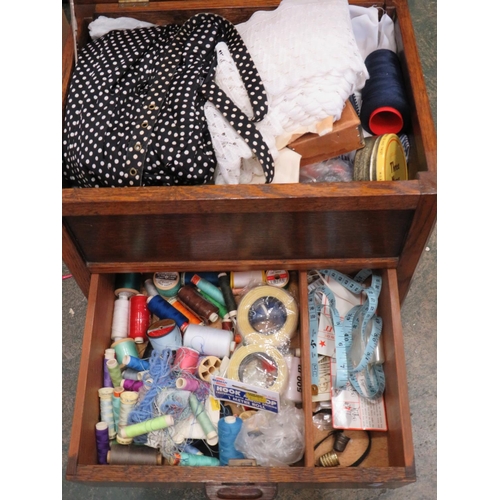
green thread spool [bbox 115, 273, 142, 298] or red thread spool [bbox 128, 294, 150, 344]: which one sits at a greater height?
green thread spool [bbox 115, 273, 142, 298]

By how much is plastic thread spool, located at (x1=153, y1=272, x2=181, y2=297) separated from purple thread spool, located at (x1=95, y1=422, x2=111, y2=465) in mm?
334

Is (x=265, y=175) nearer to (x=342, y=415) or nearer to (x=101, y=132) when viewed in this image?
(x=101, y=132)

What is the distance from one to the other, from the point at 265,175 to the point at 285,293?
328 mm

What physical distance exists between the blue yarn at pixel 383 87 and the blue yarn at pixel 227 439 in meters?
0.72

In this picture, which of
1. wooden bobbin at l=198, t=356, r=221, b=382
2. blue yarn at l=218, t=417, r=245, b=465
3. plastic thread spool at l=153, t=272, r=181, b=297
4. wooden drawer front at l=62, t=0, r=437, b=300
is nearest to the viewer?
wooden drawer front at l=62, t=0, r=437, b=300

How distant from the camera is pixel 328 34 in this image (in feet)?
4.03

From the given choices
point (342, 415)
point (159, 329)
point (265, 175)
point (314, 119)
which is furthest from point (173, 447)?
point (314, 119)

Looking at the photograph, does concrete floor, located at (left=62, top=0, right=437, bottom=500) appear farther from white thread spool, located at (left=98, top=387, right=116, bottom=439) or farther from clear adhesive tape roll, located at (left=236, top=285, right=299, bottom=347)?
clear adhesive tape roll, located at (left=236, top=285, right=299, bottom=347)

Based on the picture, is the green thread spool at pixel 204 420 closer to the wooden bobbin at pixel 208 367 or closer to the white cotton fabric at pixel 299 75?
the wooden bobbin at pixel 208 367

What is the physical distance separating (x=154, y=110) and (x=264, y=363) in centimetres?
60

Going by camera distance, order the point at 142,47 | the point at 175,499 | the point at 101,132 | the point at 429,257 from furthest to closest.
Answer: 1. the point at 429,257
2. the point at 175,499
3. the point at 142,47
4. the point at 101,132

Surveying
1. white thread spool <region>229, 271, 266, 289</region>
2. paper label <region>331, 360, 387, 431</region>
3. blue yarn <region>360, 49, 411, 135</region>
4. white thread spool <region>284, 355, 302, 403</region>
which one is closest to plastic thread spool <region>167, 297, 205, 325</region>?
white thread spool <region>229, 271, 266, 289</region>

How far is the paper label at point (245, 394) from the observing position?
1.24 metres

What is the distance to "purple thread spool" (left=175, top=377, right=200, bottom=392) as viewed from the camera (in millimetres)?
1259
